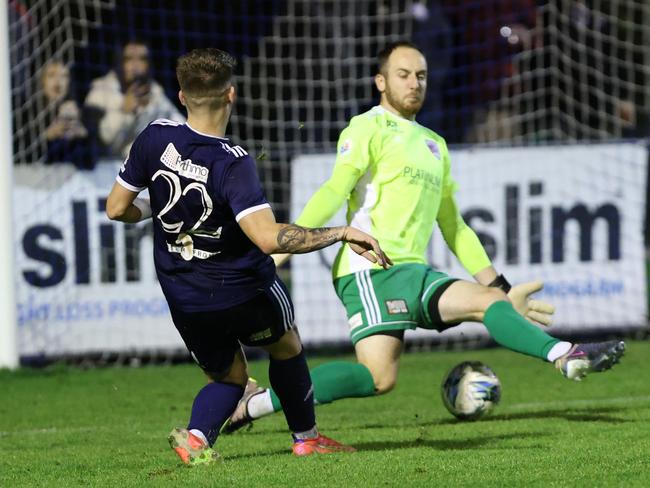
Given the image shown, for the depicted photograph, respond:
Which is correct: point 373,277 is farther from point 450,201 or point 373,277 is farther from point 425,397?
point 425,397

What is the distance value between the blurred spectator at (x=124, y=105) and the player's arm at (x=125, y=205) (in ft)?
18.4

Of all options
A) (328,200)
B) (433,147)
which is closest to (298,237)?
(328,200)

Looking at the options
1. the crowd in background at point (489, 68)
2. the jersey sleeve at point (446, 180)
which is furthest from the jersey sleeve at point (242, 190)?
the crowd in background at point (489, 68)

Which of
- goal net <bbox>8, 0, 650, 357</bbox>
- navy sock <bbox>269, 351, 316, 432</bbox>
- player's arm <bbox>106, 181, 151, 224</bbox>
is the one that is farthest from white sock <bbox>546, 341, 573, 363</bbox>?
goal net <bbox>8, 0, 650, 357</bbox>

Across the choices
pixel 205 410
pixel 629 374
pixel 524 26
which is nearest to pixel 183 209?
pixel 205 410

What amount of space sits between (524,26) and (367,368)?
7225 mm

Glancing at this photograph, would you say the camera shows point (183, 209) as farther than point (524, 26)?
No

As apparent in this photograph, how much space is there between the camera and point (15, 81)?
1137cm

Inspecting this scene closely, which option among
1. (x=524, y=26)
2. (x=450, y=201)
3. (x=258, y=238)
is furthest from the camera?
(x=524, y=26)

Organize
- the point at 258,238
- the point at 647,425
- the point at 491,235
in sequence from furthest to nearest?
the point at 491,235
the point at 647,425
the point at 258,238

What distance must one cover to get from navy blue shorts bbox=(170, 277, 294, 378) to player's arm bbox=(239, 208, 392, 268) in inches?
17.7

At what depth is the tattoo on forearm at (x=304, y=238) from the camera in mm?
4809

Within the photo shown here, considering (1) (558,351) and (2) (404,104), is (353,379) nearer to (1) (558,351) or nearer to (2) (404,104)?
(1) (558,351)

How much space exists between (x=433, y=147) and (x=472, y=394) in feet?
4.42
